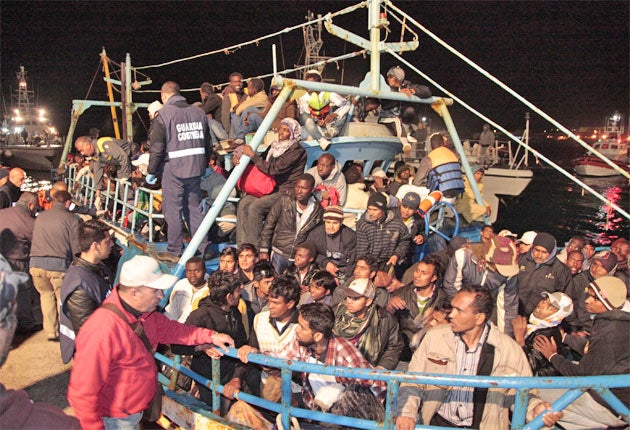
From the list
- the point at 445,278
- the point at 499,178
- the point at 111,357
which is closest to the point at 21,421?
the point at 111,357

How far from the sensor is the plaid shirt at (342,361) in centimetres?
365

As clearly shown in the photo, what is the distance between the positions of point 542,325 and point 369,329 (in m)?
1.99

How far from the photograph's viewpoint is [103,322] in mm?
2846

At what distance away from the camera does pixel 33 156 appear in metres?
44.5

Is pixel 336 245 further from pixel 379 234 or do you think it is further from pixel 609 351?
pixel 609 351

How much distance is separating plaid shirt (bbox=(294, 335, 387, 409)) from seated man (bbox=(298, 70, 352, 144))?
13.0 feet

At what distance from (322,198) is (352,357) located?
2.79 meters

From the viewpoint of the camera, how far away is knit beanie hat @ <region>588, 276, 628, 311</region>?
4.27 m

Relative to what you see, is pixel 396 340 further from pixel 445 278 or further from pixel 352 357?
pixel 445 278

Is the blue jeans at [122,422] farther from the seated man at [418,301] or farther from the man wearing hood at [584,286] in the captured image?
the man wearing hood at [584,286]

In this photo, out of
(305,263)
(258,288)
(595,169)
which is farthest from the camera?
(595,169)

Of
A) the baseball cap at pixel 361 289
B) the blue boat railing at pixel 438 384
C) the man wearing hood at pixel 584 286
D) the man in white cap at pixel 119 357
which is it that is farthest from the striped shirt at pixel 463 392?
the man wearing hood at pixel 584 286

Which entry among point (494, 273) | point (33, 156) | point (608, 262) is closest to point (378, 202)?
point (494, 273)

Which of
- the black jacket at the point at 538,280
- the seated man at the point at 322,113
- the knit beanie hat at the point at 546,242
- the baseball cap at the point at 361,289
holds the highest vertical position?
the seated man at the point at 322,113
